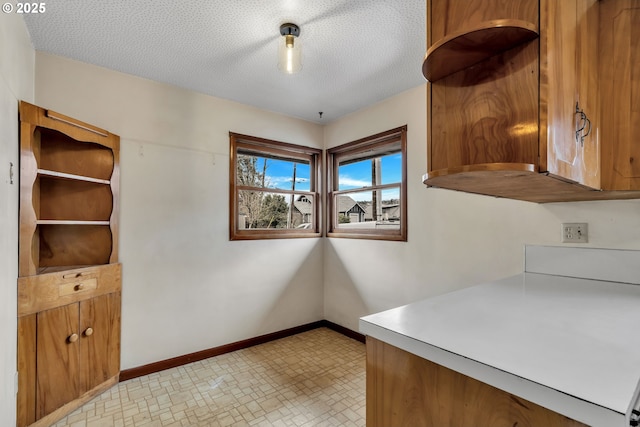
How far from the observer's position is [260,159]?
3.27 meters

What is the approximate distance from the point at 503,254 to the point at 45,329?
299 centimetres

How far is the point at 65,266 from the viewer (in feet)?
7.09

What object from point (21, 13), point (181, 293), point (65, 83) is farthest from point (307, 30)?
point (181, 293)

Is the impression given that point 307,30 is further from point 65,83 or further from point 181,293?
point 181,293

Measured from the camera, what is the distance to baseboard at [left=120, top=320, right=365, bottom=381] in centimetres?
242

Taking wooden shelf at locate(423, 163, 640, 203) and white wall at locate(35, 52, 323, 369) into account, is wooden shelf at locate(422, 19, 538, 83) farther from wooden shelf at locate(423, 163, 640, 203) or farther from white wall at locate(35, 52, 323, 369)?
white wall at locate(35, 52, 323, 369)

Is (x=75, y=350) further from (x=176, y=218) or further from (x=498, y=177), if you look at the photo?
(x=498, y=177)

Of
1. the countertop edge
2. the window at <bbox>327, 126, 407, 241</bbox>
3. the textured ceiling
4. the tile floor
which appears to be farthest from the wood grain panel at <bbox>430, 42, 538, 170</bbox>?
the tile floor

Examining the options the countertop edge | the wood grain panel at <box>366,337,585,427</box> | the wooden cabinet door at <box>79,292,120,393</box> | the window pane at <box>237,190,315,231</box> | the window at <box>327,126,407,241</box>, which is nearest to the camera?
the countertop edge

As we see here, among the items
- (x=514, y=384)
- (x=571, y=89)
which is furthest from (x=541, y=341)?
(x=571, y=89)

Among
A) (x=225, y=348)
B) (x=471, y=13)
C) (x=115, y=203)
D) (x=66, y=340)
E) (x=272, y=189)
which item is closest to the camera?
(x=471, y=13)

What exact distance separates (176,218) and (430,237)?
219 centimetres

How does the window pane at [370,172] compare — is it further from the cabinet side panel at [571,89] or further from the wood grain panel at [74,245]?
the wood grain panel at [74,245]

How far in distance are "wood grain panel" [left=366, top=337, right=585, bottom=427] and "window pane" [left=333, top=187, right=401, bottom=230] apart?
2070 mm
